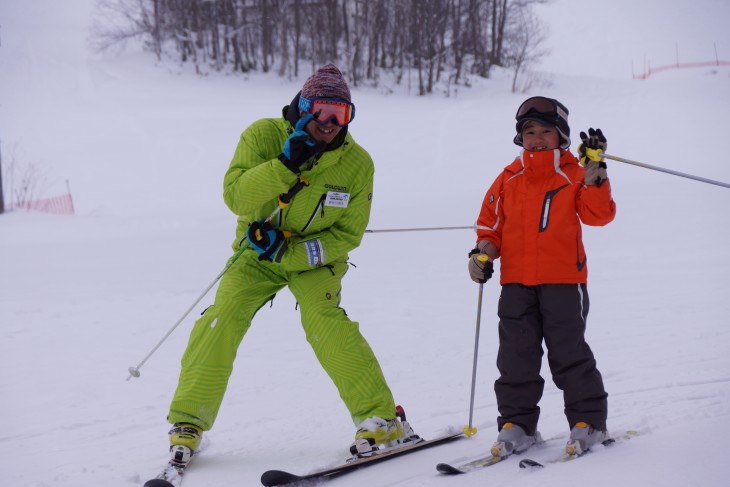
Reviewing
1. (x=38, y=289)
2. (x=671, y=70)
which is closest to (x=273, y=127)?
(x=38, y=289)

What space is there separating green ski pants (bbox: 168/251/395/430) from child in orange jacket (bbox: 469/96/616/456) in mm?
553

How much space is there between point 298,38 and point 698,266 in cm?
1871

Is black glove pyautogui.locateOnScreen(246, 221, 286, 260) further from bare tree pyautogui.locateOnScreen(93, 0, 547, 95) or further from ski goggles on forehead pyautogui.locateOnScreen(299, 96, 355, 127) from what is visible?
bare tree pyautogui.locateOnScreen(93, 0, 547, 95)

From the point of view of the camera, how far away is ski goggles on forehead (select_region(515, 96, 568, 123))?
2.80 metres

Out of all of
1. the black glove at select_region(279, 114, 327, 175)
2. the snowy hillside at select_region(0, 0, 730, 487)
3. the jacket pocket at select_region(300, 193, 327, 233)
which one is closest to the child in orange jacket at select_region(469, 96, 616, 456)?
the snowy hillside at select_region(0, 0, 730, 487)

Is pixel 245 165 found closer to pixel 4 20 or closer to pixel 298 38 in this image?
pixel 298 38

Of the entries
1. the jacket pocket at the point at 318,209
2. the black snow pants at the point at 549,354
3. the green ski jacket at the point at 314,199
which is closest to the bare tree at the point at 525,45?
the green ski jacket at the point at 314,199

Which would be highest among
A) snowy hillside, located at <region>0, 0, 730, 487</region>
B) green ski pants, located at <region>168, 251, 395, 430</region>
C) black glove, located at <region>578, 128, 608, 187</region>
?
black glove, located at <region>578, 128, 608, 187</region>

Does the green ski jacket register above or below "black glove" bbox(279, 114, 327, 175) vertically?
below

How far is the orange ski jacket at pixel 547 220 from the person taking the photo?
9.04 ft

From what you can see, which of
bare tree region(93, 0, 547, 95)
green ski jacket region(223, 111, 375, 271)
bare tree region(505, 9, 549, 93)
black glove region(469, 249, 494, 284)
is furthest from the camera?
bare tree region(93, 0, 547, 95)

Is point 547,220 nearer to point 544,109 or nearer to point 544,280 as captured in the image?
point 544,280

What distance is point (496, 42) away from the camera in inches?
968

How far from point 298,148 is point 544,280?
105 cm
